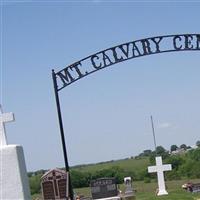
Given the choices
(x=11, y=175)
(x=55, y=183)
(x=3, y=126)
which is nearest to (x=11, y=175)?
(x=11, y=175)

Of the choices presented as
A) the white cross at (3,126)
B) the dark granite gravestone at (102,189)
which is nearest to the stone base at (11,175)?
the white cross at (3,126)

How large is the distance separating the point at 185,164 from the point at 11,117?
4015cm

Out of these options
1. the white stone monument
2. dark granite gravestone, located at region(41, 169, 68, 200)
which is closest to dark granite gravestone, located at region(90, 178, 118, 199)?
dark granite gravestone, located at region(41, 169, 68, 200)

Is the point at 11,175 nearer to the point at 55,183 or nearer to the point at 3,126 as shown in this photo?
the point at 3,126

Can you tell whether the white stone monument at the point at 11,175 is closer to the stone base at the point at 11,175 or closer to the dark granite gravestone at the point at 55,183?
the stone base at the point at 11,175

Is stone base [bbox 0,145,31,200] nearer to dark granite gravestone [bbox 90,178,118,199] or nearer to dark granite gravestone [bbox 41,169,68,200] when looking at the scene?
dark granite gravestone [bbox 90,178,118,199]

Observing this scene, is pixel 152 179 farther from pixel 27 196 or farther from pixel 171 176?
pixel 27 196

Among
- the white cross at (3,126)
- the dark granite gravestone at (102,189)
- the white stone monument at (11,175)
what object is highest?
the white cross at (3,126)

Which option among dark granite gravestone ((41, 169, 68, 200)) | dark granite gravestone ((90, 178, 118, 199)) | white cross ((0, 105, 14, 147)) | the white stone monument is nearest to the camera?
the white stone monument

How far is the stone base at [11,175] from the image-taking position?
979 centimetres

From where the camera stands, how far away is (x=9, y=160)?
9812mm

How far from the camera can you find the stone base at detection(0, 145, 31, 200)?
9.79 meters

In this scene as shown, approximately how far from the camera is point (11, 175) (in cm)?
980

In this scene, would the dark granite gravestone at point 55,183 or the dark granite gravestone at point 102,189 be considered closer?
the dark granite gravestone at point 102,189
